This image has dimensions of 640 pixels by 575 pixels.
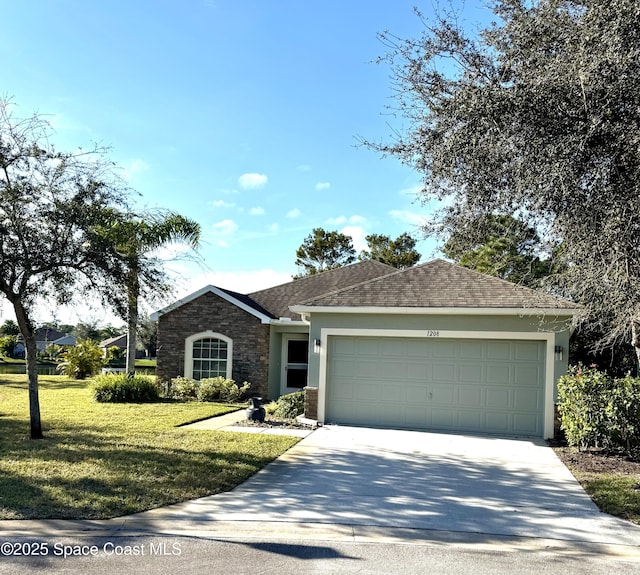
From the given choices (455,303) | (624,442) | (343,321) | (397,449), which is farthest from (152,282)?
(624,442)

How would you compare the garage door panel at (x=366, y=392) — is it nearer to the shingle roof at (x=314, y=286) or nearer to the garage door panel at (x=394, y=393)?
the garage door panel at (x=394, y=393)

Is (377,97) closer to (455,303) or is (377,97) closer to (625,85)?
(625,85)

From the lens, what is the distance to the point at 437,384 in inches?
512

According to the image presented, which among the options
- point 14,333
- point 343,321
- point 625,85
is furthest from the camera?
point 14,333

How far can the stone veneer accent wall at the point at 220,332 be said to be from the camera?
18.5 meters

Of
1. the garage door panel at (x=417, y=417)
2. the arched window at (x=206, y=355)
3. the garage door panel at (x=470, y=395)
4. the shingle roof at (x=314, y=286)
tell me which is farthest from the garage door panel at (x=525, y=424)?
the arched window at (x=206, y=355)

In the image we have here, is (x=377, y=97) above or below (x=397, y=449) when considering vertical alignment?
above

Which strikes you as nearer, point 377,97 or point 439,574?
point 439,574

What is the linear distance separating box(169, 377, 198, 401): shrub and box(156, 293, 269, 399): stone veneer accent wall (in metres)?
0.70

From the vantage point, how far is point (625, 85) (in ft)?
20.6

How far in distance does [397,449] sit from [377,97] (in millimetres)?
6425

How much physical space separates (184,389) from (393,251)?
24.4m

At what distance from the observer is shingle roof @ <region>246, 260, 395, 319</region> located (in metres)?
20.5

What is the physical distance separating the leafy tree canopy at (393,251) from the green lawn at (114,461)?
26150mm
